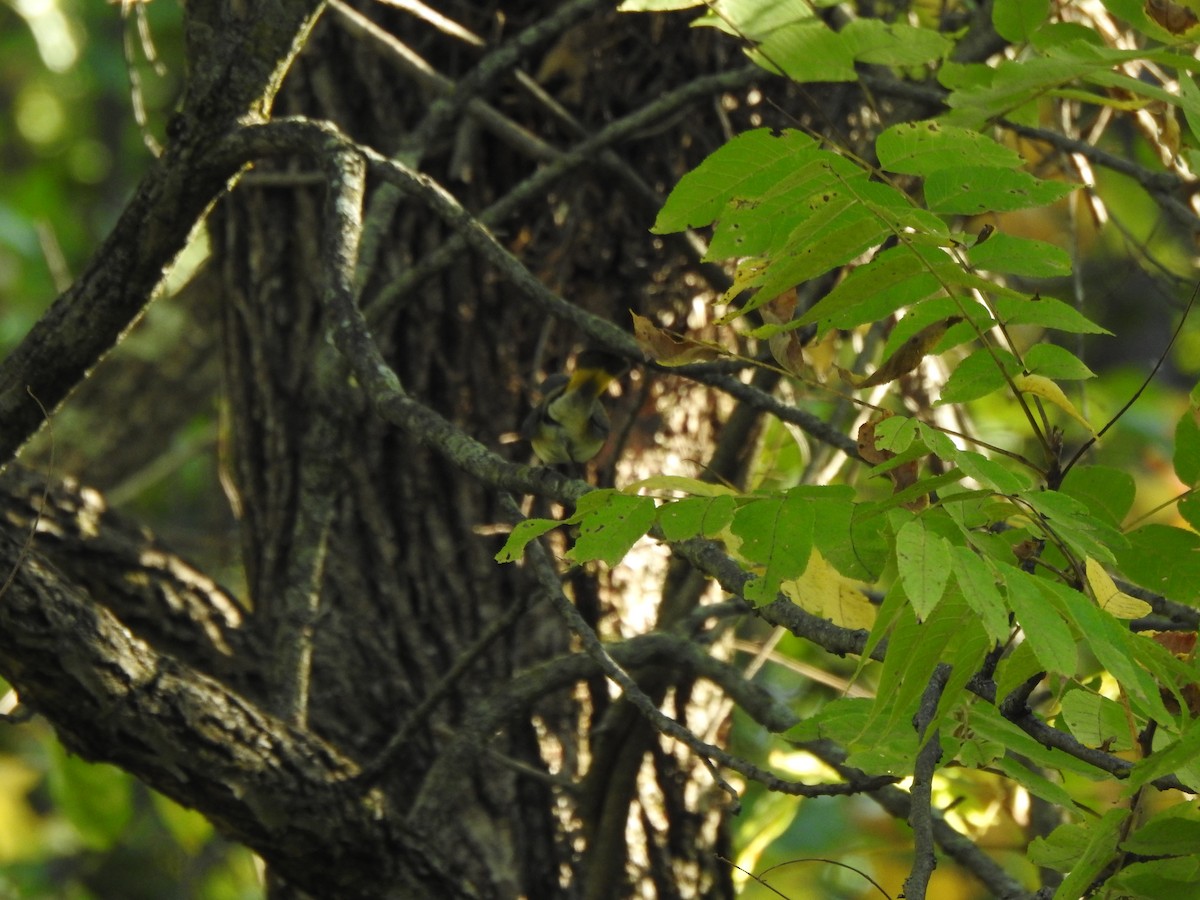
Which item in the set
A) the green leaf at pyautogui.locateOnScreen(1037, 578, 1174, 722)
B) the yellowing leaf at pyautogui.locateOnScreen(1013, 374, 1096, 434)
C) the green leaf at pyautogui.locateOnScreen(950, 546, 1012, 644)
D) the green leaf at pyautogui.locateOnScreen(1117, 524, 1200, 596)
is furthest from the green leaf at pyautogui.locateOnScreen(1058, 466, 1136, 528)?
the green leaf at pyautogui.locateOnScreen(950, 546, 1012, 644)

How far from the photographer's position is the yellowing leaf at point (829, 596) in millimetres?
1673

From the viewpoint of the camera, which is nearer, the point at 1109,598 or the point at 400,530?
the point at 1109,598

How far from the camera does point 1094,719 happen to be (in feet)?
4.41

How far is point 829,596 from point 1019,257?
491 mm

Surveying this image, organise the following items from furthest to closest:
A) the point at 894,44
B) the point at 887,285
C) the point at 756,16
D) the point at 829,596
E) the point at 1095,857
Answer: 1. the point at 894,44
2. the point at 756,16
3. the point at 829,596
4. the point at 887,285
5. the point at 1095,857

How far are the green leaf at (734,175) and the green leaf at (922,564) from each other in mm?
540

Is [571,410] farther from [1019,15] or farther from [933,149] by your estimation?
[933,149]

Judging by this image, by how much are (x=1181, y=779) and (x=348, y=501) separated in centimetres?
205

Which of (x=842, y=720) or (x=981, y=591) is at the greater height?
(x=981, y=591)

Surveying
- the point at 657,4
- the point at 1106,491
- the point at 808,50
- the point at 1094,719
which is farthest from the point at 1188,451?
the point at 657,4

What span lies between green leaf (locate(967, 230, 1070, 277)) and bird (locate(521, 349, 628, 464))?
1.19 meters

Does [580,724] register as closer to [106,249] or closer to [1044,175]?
[106,249]

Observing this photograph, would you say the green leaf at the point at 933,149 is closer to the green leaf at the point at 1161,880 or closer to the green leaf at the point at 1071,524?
the green leaf at the point at 1071,524

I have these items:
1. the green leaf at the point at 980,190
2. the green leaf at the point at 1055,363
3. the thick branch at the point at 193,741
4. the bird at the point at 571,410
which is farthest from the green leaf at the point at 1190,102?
the thick branch at the point at 193,741
